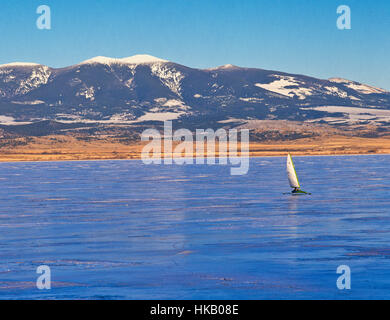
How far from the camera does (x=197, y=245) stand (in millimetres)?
41906

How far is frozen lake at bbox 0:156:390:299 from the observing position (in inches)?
1208

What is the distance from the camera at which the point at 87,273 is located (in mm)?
33906

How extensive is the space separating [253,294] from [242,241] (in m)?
14.1

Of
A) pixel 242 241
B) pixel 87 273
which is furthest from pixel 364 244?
pixel 87 273

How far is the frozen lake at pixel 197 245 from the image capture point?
3069 cm

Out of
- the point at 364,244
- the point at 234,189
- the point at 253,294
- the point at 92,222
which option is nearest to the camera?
the point at 253,294

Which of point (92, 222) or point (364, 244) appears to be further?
point (92, 222)

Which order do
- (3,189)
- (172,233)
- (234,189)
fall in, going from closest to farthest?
(172,233) → (234,189) → (3,189)
